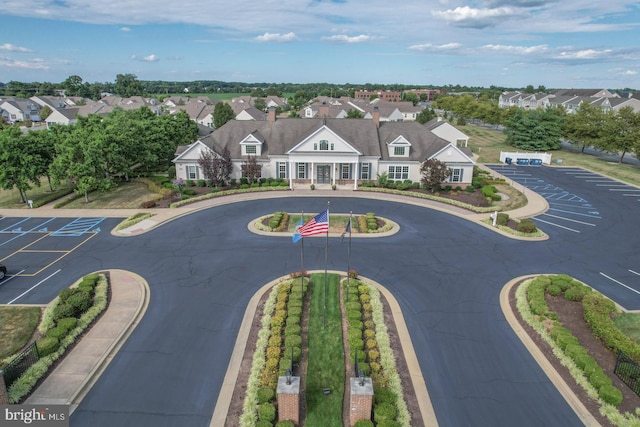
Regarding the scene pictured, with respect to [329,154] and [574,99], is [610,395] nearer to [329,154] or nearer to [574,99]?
[329,154]

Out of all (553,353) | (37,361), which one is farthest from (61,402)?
(553,353)

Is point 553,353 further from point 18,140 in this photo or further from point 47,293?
point 18,140

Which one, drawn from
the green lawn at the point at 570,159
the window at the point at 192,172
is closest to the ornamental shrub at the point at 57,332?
the window at the point at 192,172

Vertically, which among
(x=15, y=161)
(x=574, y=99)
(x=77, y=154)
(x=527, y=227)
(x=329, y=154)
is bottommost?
(x=527, y=227)

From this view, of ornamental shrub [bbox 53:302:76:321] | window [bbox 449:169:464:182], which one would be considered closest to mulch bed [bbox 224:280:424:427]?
ornamental shrub [bbox 53:302:76:321]

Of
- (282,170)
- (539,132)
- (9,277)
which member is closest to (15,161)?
(9,277)

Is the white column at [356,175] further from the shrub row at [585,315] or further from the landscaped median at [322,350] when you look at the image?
the shrub row at [585,315]

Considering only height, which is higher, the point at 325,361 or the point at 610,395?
the point at 610,395
